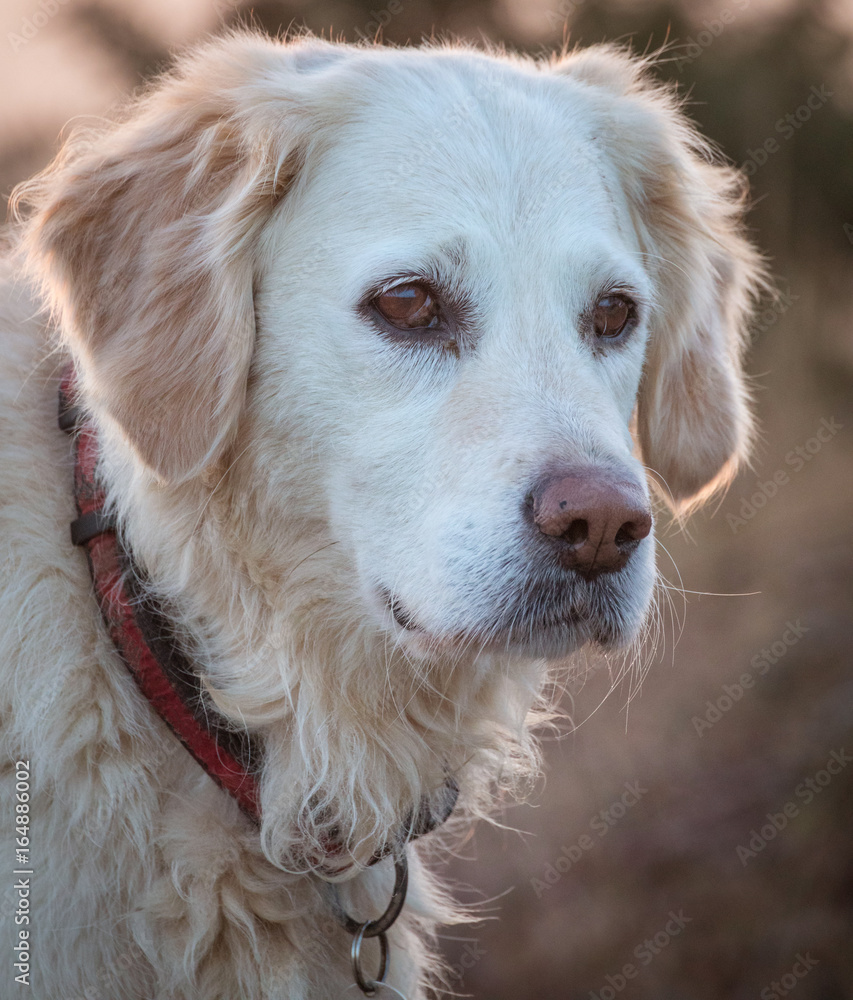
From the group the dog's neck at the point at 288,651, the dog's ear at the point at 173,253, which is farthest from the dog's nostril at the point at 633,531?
the dog's ear at the point at 173,253

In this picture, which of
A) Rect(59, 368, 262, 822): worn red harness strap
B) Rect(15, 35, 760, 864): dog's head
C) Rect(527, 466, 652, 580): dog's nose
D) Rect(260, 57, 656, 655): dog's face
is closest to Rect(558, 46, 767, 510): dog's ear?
Rect(15, 35, 760, 864): dog's head

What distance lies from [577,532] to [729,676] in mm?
3732

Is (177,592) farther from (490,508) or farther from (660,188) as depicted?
(660,188)

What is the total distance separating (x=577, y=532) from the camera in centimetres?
192

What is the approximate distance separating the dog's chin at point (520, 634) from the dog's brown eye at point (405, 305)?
64 centimetres

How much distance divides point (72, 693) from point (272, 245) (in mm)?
1179

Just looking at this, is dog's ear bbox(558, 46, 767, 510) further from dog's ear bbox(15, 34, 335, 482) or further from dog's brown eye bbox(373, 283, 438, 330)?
dog's ear bbox(15, 34, 335, 482)

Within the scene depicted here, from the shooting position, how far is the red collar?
7.08 ft

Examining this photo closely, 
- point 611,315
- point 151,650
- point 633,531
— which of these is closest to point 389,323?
point 611,315

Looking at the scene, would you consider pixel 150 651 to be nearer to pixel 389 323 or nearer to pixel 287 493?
pixel 287 493

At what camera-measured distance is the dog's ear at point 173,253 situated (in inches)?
85.3

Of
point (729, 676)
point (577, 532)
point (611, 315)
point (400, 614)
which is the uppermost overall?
point (611, 315)

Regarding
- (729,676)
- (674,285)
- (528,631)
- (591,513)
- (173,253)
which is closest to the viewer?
(591,513)

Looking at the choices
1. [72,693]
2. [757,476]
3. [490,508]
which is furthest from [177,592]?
[757,476]
